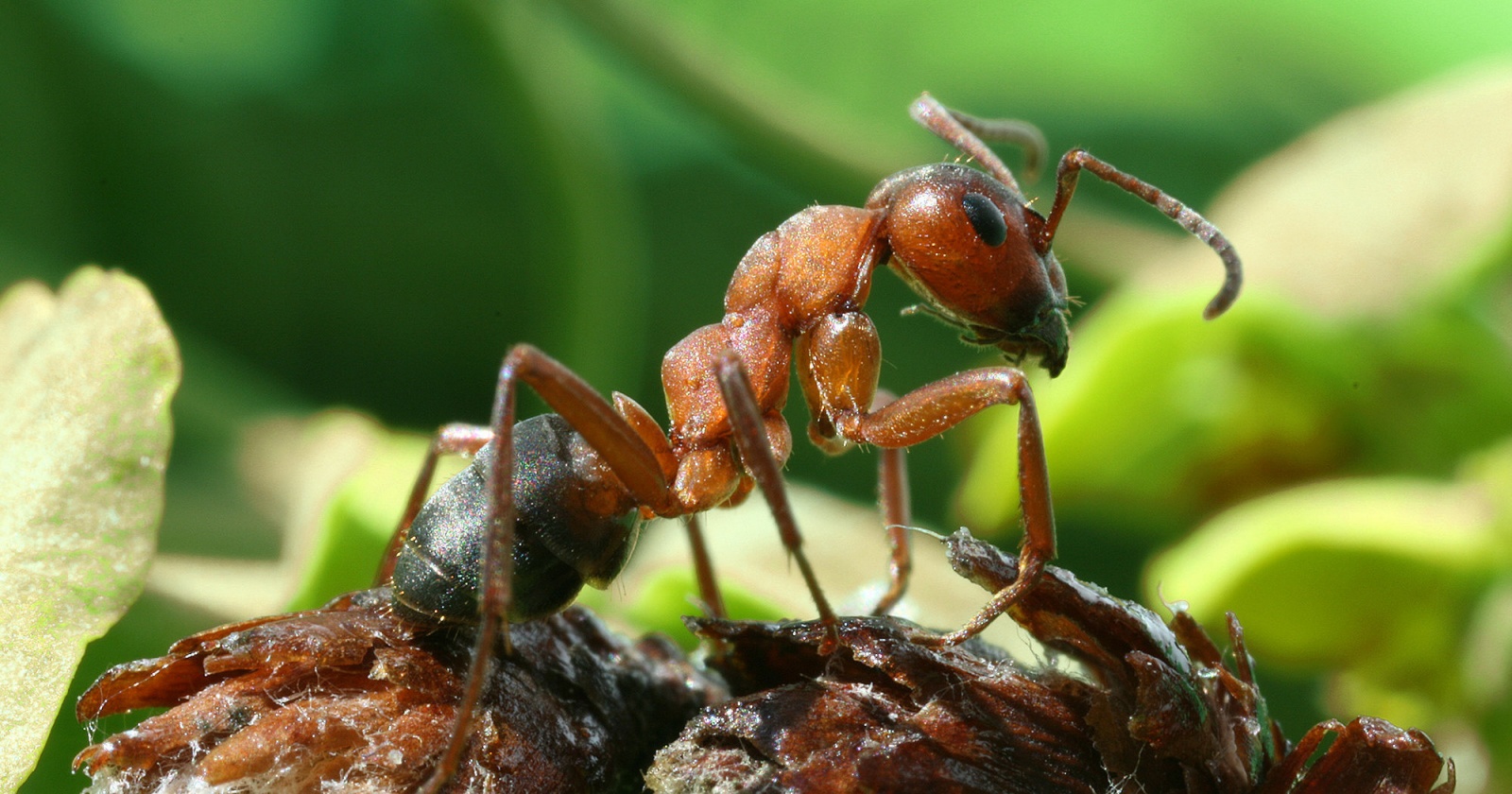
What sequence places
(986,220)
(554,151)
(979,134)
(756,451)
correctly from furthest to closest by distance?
(554,151) < (979,134) < (986,220) < (756,451)

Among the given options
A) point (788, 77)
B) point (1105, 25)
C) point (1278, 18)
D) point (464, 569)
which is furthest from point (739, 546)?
point (1278, 18)

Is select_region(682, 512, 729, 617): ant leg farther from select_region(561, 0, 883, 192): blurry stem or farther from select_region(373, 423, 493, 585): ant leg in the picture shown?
select_region(561, 0, 883, 192): blurry stem

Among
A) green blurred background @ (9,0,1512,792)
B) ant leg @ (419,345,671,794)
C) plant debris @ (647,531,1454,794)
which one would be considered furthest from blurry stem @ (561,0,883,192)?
plant debris @ (647,531,1454,794)

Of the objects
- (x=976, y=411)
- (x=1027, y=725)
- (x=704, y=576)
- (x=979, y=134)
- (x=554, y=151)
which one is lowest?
(x=1027, y=725)

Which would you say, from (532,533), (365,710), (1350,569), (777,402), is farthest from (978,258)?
(365,710)

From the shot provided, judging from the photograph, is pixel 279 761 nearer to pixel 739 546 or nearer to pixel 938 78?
pixel 739 546

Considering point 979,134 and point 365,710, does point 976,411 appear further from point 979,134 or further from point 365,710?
point 365,710
